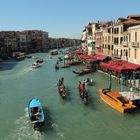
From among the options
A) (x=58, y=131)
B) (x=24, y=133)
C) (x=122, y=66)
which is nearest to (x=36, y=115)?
(x=24, y=133)

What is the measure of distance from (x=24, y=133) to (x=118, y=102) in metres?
8.85

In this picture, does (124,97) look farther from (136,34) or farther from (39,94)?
(136,34)

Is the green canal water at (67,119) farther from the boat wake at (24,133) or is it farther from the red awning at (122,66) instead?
the red awning at (122,66)

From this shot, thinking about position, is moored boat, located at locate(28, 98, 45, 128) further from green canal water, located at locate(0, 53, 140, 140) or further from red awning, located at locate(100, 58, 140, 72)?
red awning, located at locate(100, 58, 140, 72)

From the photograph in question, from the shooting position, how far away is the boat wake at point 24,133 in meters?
21.3

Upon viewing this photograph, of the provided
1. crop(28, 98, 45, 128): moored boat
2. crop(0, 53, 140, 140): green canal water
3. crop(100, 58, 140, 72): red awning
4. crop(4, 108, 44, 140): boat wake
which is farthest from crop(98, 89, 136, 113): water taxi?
crop(100, 58, 140, 72): red awning

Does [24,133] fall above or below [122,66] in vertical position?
below

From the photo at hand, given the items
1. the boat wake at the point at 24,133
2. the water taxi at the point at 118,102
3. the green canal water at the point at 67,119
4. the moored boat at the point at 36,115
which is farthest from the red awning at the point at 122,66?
the boat wake at the point at 24,133

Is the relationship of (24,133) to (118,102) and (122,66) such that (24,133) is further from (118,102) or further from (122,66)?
(122,66)

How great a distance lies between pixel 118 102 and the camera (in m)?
26.2

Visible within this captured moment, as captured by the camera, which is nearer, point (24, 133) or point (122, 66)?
point (24, 133)

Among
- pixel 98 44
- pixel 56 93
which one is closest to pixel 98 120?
pixel 56 93

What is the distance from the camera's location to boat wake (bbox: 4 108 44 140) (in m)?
21.3

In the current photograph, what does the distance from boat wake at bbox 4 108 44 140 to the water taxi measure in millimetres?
7759
